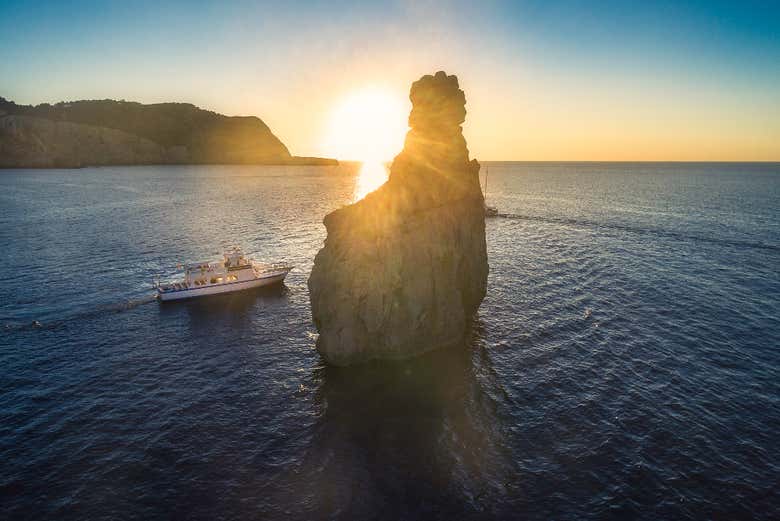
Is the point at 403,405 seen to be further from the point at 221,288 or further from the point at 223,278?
the point at 223,278

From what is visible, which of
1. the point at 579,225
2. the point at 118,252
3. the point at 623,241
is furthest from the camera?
the point at 579,225

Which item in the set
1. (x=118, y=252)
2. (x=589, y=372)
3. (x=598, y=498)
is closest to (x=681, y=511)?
(x=598, y=498)

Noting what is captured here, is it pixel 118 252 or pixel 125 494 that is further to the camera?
pixel 118 252

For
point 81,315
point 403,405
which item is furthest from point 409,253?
point 81,315

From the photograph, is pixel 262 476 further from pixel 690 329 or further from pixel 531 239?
pixel 531 239

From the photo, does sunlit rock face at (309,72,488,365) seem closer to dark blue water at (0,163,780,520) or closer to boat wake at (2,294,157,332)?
dark blue water at (0,163,780,520)

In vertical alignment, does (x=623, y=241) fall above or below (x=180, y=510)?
above

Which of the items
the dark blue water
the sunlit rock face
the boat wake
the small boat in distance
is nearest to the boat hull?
the small boat in distance

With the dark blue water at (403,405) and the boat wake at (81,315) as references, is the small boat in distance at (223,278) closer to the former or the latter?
the dark blue water at (403,405)
